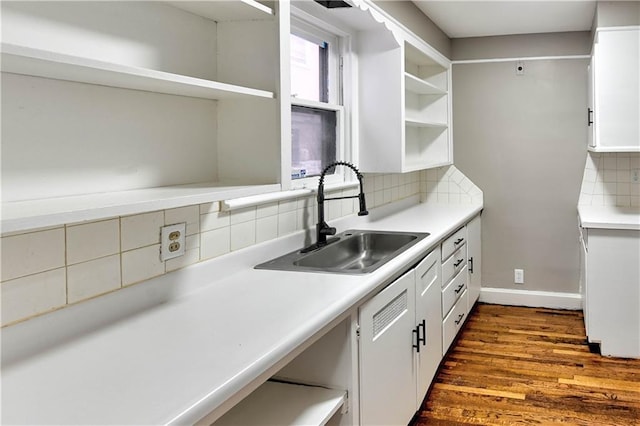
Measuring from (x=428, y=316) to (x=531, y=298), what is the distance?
2371 mm

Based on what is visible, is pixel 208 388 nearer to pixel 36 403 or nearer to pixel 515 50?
pixel 36 403

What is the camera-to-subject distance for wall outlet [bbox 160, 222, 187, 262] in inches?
70.0

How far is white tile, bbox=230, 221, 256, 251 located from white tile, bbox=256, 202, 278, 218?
2.7 inches

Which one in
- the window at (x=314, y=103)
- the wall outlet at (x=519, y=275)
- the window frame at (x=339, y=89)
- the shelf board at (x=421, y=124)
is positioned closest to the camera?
the window at (x=314, y=103)

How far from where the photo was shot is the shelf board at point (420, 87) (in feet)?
12.5

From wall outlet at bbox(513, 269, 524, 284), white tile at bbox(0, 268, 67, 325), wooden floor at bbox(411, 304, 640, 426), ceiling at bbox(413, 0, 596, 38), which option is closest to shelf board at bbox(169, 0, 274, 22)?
white tile at bbox(0, 268, 67, 325)

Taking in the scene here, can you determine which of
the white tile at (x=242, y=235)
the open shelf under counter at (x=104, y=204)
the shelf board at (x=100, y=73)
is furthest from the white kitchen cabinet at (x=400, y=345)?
the shelf board at (x=100, y=73)

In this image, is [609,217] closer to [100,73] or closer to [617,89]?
[617,89]

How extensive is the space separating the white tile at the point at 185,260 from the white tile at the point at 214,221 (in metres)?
0.09

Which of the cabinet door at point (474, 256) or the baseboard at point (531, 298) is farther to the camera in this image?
the baseboard at point (531, 298)

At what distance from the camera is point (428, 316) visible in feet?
9.39

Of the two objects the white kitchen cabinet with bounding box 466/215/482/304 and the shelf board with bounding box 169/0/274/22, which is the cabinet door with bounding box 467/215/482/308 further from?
the shelf board with bounding box 169/0/274/22

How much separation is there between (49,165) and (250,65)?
0.76 meters

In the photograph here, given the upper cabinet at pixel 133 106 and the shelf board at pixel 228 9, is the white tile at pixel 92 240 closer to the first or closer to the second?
the upper cabinet at pixel 133 106
